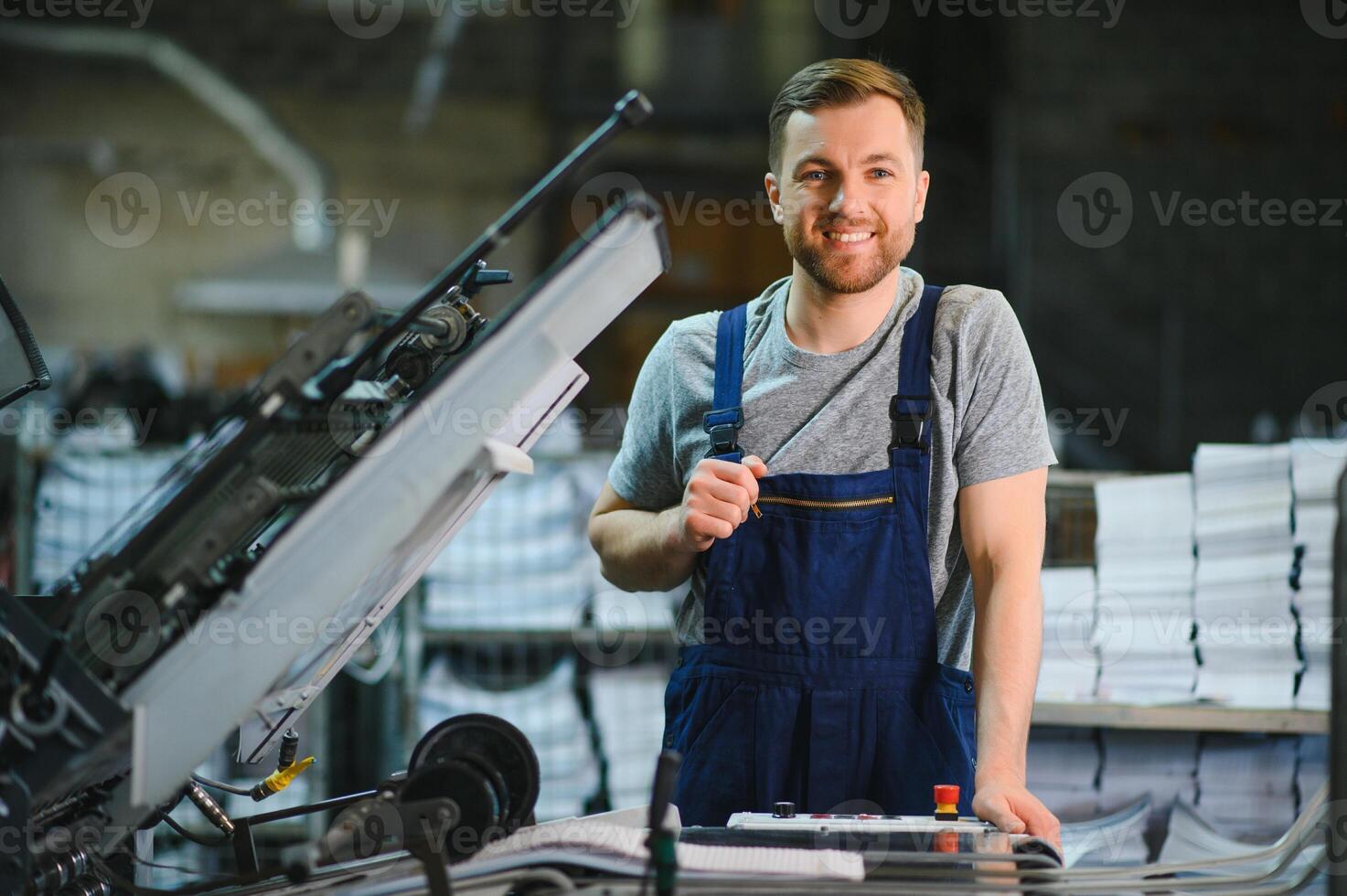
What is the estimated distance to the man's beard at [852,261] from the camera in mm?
1535

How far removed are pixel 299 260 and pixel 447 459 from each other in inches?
300

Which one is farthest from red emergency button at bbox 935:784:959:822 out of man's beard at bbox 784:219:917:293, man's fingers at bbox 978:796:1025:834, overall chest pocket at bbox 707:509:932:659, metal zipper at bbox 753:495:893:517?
man's beard at bbox 784:219:917:293

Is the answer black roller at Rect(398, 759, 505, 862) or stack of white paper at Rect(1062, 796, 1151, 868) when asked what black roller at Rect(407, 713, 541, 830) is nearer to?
black roller at Rect(398, 759, 505, 862)

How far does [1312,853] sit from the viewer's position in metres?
1.03

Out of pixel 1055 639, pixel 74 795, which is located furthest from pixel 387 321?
pixel 1055 639

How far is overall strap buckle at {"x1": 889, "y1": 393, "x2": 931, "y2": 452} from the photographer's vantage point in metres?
1.52

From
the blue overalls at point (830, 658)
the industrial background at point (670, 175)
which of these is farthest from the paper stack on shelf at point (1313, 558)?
the industrial background at point (670, 175)

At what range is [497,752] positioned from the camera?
106 centimetres

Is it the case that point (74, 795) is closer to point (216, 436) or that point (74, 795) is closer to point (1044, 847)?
point (216, 436)

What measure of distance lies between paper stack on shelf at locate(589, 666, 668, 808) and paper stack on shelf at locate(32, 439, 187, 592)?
1.24 meters

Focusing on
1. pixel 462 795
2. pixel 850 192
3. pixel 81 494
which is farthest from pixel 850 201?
pixel 81 494

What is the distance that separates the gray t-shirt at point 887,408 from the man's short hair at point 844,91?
0.21 meters

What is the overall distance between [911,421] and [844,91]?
0.40 m

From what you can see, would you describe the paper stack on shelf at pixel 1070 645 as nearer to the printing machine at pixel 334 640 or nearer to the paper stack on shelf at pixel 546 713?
the paper stack on shelf at pixel 546 713
